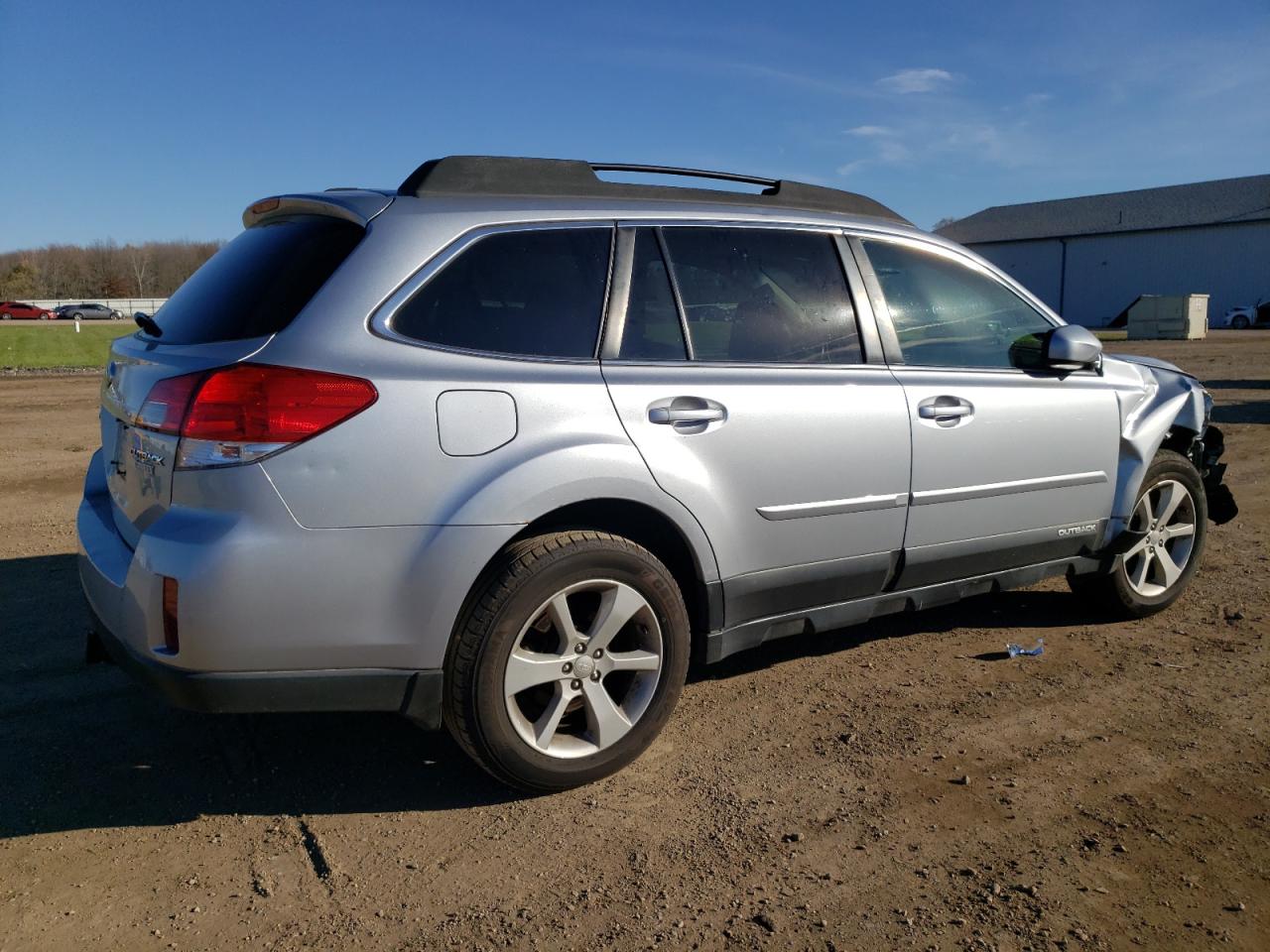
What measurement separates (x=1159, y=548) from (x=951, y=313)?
1.78 metres

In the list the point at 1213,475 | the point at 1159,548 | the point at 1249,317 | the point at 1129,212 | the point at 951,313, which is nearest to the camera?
the point at 951,313

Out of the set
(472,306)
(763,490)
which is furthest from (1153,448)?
(472,306)

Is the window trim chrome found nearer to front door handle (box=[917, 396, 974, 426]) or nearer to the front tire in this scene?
the front tire

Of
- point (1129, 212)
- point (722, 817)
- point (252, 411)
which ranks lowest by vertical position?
point (722, 817)

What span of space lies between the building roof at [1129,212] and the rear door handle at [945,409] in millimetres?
59924

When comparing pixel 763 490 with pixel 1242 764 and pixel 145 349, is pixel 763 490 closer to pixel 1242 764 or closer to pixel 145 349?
pixel 1242 764

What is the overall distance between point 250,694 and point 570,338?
1.44 metres

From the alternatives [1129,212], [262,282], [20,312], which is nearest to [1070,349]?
[262,282]

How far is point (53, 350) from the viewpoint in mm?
31359

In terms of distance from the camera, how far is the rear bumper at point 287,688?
287 cm

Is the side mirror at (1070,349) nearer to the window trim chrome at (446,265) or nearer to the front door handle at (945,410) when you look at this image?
the front door handle at (945,410)

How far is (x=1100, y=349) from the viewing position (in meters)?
4.68

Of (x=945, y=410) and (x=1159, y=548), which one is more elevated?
(x=945, y=410)

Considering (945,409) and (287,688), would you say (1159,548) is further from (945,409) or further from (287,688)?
(287,688)
